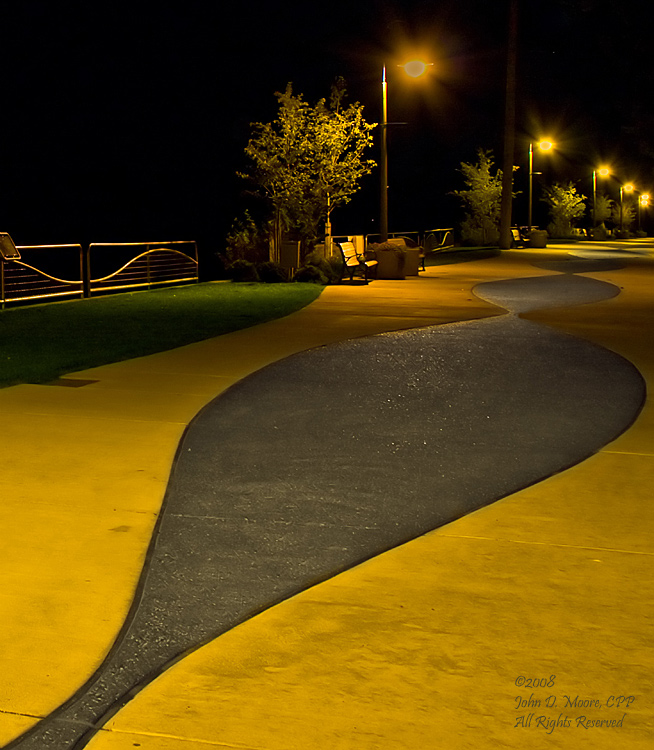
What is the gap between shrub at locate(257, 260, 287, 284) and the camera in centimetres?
2748

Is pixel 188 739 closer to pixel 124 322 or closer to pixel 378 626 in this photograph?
pixel 378 626

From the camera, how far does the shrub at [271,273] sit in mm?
27484

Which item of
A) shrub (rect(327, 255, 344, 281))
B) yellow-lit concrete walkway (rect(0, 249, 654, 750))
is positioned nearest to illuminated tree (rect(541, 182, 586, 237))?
shrub (rect(327, 255, 344, 281))

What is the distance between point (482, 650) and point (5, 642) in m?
1.97

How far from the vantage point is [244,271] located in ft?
93.0

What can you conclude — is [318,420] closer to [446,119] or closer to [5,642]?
[5,642]

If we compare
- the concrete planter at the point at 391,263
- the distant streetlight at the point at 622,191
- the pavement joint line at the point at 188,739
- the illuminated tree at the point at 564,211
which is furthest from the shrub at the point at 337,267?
the distant streetlight at the point at 622,191

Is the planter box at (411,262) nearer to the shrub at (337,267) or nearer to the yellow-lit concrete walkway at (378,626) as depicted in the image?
the shrub at (337,267)

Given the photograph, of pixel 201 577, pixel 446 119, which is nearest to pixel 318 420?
pixel 201 577

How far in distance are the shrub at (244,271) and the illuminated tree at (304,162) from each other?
7.87 feet

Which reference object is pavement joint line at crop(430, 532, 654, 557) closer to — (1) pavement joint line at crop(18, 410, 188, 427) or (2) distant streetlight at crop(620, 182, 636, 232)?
(1) pavement joint line at crop(18, 410, 188, 427)

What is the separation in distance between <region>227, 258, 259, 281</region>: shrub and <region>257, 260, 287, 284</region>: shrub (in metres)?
0.50

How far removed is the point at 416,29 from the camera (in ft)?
275

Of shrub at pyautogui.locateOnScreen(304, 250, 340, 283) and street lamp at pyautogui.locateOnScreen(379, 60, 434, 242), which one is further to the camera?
street lamp at pyautogui.locateOnScreen(379, 60, 434, 242)
